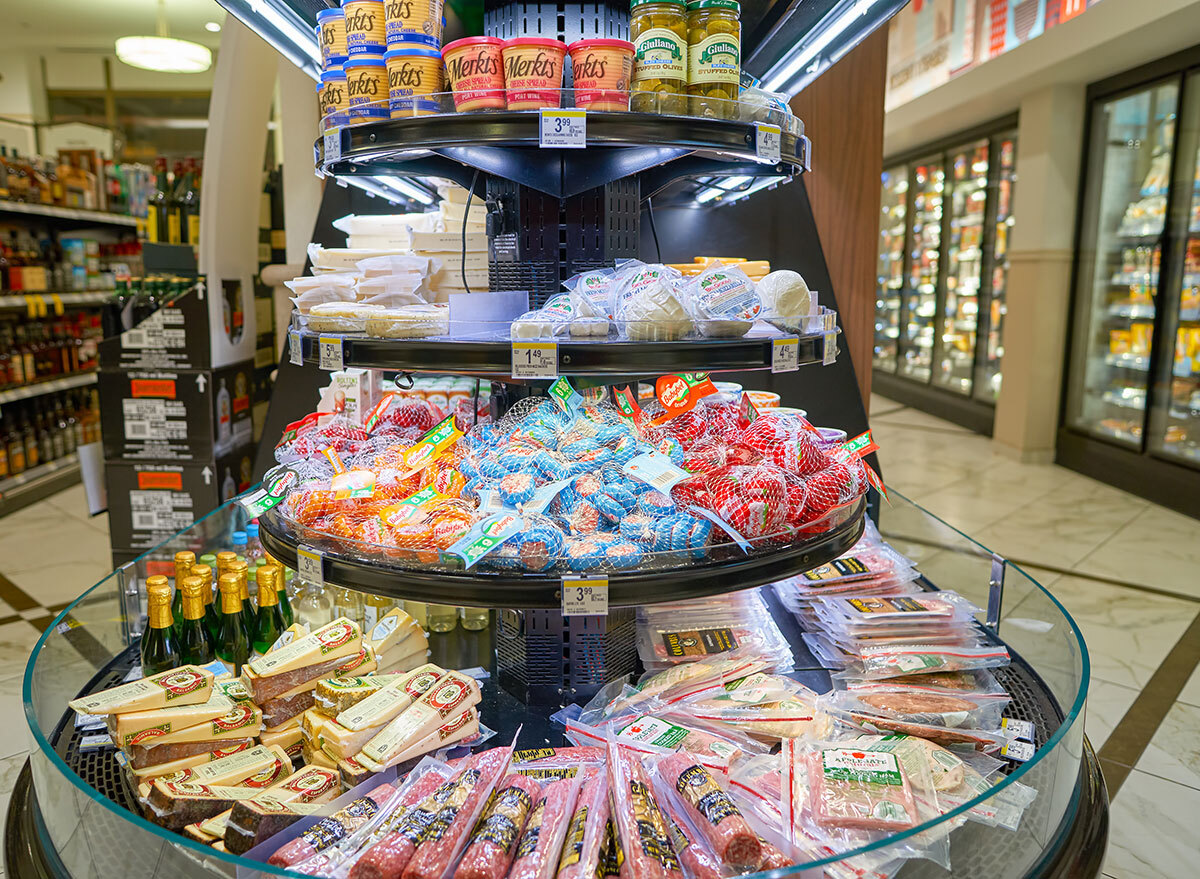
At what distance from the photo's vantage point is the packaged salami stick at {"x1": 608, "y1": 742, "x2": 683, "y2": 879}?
3.57ft

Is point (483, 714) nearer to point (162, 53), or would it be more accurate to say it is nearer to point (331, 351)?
point (331, 351)

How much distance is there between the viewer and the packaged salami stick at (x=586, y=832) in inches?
43.5

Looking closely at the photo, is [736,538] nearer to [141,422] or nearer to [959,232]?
[141,422]

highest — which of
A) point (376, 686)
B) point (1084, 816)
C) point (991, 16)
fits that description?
point (991, 16)

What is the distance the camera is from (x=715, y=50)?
138 centimetres

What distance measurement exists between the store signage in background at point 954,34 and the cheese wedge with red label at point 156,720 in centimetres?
518

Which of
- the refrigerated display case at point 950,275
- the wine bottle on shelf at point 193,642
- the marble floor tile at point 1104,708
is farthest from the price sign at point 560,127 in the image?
the refrigerated display case at point 950,275

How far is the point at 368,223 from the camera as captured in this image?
243cm

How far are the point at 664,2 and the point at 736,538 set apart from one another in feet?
2.88

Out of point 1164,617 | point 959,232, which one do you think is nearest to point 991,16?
point 959,232

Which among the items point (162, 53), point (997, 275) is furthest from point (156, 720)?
point (997, 275)

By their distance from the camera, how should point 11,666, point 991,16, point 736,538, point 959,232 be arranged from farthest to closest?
1. point 959,232
2. point 991,16
3. point 11,666
4. point 736,538

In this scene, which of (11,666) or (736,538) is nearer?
(736,538)

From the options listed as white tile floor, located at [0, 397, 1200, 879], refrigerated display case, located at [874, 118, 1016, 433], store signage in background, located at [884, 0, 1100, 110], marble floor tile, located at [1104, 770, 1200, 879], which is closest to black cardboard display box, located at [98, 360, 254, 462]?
white tile floor, located at [0, 397, 1200, 879]
